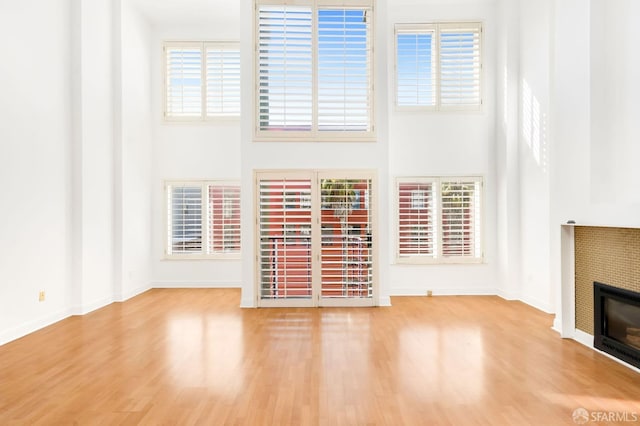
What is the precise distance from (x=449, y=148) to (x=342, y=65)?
2.28 m

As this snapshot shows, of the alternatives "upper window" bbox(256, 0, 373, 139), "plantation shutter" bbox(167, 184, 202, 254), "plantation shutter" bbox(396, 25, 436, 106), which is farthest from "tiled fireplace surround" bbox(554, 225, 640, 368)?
"plantation shutter" bbox(167, 184, 202, 254)

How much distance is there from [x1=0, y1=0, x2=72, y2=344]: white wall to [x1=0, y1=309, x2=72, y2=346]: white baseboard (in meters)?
0.01

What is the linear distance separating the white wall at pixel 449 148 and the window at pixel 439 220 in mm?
136

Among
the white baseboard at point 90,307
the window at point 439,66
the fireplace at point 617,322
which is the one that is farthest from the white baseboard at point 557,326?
the white baseboard at point 90,307

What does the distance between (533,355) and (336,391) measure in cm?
208

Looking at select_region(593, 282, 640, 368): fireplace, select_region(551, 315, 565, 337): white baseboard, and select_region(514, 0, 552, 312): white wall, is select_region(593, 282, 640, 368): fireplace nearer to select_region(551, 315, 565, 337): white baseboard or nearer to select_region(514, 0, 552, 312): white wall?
select_region(551, 315, 565, 337): white baseboard

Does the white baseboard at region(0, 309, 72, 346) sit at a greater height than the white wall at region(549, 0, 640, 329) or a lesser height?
lesser

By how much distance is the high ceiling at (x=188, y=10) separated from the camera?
651cm

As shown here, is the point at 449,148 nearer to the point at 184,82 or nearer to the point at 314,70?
the point at 314,70

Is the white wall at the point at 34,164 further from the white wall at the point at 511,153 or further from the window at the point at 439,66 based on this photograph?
the white wall at the point at 511,153

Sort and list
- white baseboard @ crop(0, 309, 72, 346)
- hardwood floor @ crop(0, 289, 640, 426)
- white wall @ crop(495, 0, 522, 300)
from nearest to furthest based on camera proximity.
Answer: hardwood floor @ crop(0, 289, 640, 426)
white baseboard @ crop(0, 309, 72, 346)
white wall @ crop(495, 0, 522, 300)

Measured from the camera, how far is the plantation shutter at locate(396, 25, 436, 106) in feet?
21.5

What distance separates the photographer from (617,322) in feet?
11.8

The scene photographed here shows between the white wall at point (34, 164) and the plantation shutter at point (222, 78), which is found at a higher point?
the plantation shutter at point (222, 78)
